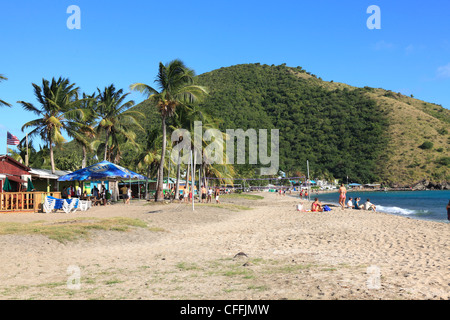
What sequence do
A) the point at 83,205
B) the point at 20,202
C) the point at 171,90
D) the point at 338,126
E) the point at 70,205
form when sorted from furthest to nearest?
the point at 338,126, the point at 171,90, the point at 83,205, the point at 20,202, the point at 70,205

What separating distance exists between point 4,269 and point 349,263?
6145 mm

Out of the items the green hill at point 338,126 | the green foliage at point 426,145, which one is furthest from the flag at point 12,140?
the green foliage at point 426,145

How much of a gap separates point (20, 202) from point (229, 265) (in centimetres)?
1433

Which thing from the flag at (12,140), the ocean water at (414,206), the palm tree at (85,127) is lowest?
the ocean water at (414,206)

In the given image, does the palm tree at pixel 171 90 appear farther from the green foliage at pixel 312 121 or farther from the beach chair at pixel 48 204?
the green foliage at pixel 312 121

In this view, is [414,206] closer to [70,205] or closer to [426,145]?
[70,205]

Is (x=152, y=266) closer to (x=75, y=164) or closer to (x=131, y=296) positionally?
(x=131, y=296)

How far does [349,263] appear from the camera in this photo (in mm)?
6891

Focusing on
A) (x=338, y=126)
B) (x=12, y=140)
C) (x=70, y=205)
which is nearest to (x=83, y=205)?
(x=70, y=205)

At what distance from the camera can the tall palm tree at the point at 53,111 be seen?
26.4 m

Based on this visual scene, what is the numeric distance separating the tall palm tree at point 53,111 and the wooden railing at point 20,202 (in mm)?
8776

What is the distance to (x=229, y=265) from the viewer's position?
7.11m

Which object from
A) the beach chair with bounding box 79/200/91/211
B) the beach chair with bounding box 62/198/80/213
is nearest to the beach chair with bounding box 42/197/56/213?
the beach chair with bounding box 62/198/80/213
